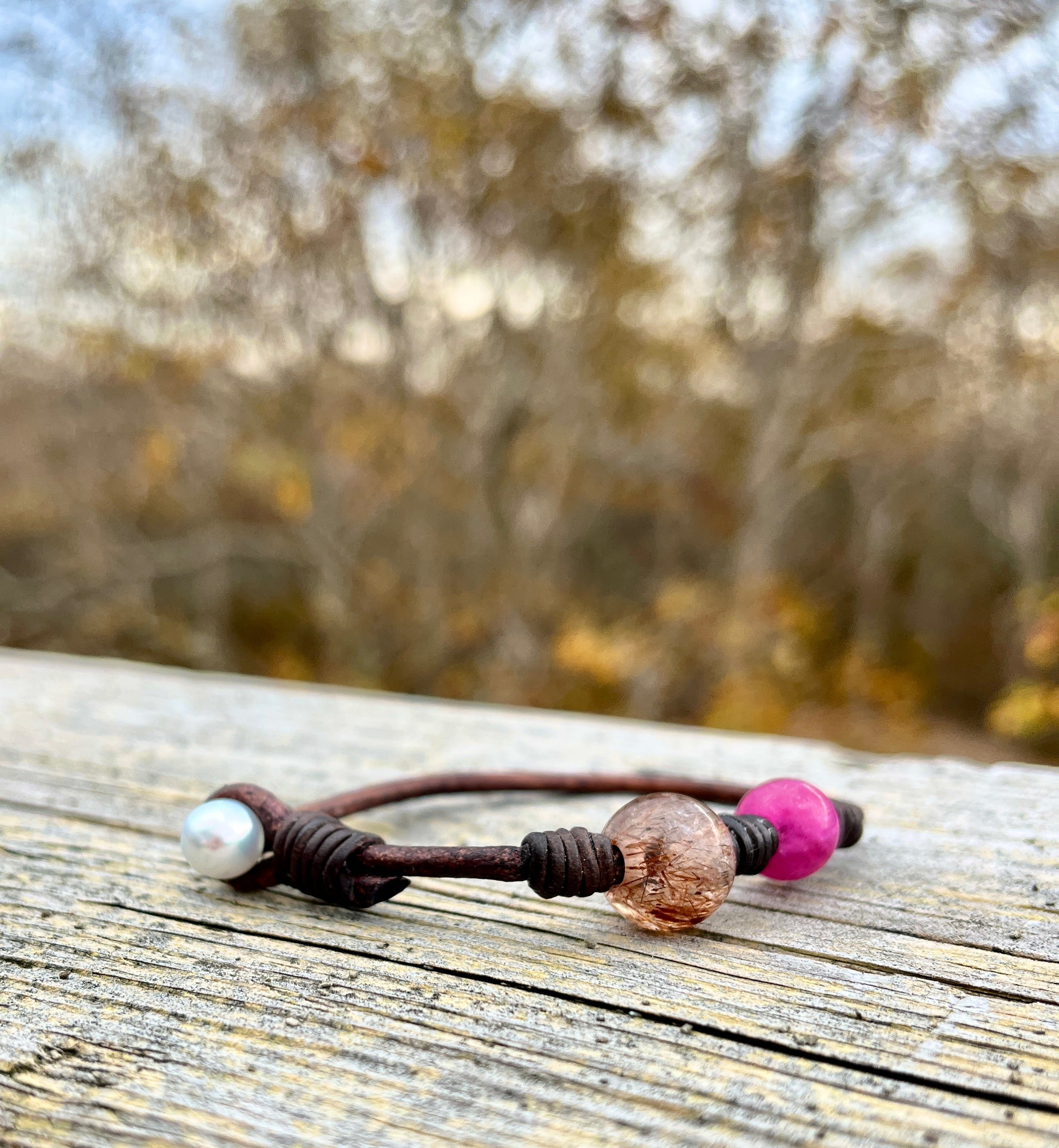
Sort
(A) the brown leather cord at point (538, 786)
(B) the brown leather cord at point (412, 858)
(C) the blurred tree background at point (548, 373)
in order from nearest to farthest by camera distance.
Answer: (B) the brown leather cord at point (412, 858)
(A) the brown leather cord at point (538, 786)
(C) the blurred tree background at point (548, 373)

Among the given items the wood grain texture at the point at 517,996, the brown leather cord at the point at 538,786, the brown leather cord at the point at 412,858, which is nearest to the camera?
the wood grain texture at the point at 517,996

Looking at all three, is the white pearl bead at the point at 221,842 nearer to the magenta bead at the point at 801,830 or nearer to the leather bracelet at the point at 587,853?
the leather bracelet at the point at 587,853

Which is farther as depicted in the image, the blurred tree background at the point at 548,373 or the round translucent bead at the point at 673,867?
the blurred tree background at the point at 548,373

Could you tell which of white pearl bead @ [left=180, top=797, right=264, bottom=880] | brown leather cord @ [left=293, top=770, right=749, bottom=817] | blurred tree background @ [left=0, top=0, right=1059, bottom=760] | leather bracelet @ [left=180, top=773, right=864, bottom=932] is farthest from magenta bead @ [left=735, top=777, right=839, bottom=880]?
blurred tree background @ [left=0, top=0, right=1059, bottom=760]

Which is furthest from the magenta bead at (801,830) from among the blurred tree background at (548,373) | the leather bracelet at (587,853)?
the blurred tree background at (548,373)

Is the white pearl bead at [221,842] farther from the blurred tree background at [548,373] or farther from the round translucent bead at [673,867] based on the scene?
the blurred tree background at [548,373]

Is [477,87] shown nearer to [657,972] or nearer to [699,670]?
[699,670]

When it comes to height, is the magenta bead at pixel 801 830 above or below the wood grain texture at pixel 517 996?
above
